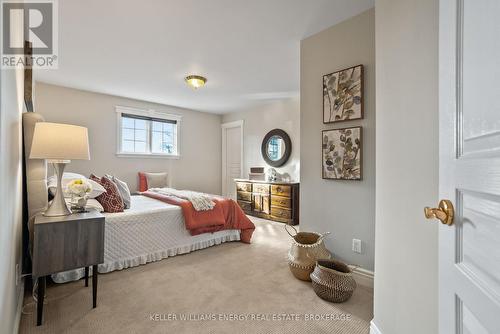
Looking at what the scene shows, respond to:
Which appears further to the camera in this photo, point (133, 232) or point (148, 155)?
point (148, 155)

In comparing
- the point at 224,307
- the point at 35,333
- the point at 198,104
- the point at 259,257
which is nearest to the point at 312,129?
the point at 259,257

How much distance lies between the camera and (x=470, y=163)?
1.83 feet

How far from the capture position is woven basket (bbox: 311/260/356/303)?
71.6 inches

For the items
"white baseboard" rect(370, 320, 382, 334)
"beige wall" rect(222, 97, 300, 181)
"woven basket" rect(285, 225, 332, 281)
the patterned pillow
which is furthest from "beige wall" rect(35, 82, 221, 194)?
"white baseboard" rect(370, 320, 382, 334)

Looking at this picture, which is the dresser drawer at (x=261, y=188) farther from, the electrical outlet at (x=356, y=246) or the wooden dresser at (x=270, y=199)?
the electrical outlet at (x=356, y=246)

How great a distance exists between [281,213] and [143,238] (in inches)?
103

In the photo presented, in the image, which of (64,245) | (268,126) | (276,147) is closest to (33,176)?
(64,245)

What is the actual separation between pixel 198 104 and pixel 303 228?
390cm

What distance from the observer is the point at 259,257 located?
2.81 m

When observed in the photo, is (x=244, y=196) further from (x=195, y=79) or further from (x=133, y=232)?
(x=133, y=232)

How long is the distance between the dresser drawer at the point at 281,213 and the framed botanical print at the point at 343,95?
236 centimetres

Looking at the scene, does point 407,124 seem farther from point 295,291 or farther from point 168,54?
point 168,54

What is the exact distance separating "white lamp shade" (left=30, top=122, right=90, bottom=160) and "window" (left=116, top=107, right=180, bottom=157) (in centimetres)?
326

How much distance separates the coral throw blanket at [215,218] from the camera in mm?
2951
